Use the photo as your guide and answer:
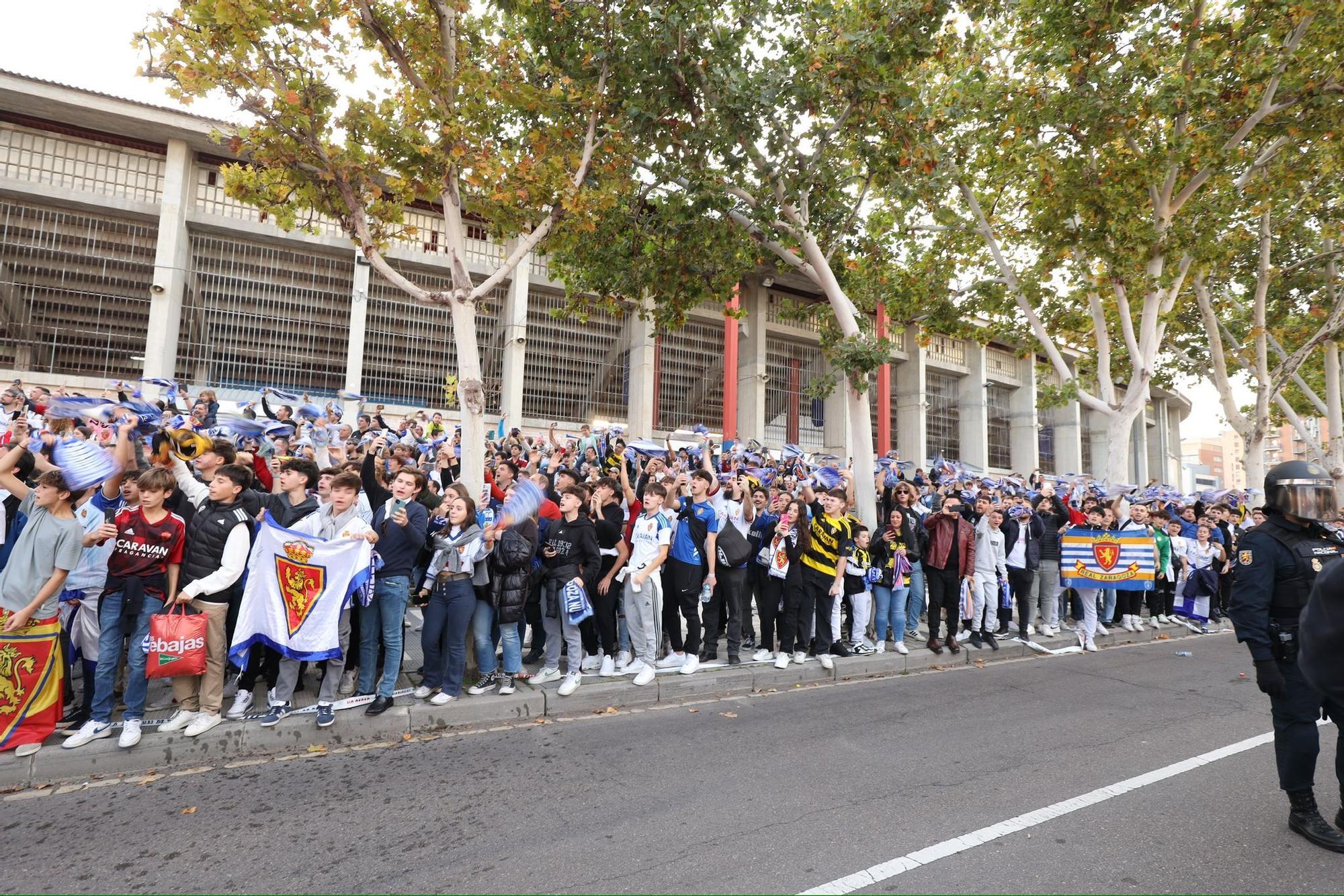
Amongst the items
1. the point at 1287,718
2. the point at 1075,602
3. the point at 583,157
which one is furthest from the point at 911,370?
the point at 1287,718

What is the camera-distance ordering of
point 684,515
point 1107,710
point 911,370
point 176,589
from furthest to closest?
point 911,370 → point 684,515 → point 1107,710 → point 176,589

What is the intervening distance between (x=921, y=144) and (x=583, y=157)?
469 centimetres

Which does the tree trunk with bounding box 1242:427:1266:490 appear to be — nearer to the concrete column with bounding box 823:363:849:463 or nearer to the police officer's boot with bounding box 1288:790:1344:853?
the concrete column with bounding box 823:363:849:463

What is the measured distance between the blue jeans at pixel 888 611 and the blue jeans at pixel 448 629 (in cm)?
485

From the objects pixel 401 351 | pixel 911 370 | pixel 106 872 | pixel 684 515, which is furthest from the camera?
pixel 911 370

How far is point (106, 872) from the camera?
3.07 metres

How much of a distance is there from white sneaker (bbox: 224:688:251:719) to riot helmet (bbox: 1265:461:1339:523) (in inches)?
261

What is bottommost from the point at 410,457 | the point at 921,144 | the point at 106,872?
the point at 106,872

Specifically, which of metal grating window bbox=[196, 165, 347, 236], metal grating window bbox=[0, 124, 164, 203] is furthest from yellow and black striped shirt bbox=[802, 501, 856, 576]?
metal grating window bbox=[0, 124, 164, 203]

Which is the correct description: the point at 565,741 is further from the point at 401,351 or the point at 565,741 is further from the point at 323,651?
the point at 401,351

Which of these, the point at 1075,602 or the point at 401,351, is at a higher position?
the point at 401,351

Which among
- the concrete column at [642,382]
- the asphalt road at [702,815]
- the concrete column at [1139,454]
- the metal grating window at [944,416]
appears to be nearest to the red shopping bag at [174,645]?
the asphalt road at [702,815]

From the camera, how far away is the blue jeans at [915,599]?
29.1 ft

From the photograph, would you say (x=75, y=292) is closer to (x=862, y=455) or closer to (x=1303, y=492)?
(x=862, y=455)
